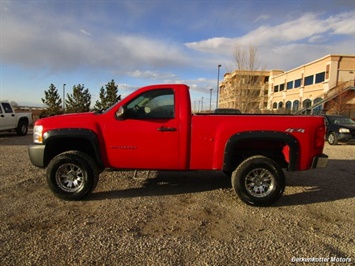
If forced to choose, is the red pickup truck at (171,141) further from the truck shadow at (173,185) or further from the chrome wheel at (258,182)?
the truck shadow at (173,185)

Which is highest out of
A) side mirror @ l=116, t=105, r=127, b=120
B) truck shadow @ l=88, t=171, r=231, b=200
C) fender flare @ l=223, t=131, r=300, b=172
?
side mirror @ l=116, t=105, r=127, b=120

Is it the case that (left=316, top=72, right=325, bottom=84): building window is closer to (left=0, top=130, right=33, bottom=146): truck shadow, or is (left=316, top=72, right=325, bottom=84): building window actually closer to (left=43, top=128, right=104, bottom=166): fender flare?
(left=0, top=130, right=33, bottom=146): truck shadow

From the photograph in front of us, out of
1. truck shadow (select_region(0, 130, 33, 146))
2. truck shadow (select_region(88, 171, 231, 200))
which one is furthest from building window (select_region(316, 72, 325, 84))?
truck shadow (select_region(88, 171, 231, 200))

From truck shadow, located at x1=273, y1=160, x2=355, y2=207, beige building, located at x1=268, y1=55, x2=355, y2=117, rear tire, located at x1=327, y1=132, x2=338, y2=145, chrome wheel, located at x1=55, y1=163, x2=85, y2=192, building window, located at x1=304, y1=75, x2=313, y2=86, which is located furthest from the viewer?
building window, located at x1=304, y1=75, x2=313, y2=86

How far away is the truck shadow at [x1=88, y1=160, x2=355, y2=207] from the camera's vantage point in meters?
5.55

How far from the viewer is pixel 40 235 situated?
12.4 feet

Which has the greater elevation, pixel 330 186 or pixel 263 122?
pixel 263 122

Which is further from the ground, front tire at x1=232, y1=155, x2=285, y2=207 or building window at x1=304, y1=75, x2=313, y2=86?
building window at x1=304, y1=75, x2=313, y2=86

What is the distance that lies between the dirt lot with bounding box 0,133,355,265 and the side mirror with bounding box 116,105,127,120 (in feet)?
4.83

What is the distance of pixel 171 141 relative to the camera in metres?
5.05

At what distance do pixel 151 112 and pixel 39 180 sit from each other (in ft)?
10.5

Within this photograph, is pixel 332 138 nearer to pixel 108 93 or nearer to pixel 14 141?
pixel 14 141

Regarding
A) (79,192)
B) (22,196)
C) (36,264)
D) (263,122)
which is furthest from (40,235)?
(263,122)

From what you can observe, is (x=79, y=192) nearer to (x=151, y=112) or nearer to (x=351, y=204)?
(x=151, y=112)
